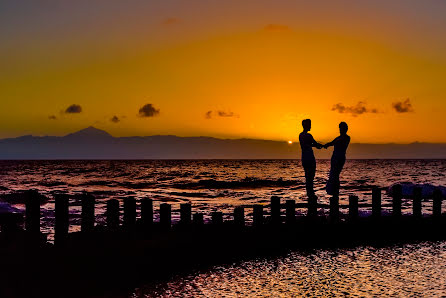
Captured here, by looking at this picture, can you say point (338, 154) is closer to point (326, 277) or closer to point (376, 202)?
point (376, 202)

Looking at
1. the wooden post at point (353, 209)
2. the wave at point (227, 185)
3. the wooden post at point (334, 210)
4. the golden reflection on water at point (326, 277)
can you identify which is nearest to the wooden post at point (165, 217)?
the golden reflection on water at point (326, 277)

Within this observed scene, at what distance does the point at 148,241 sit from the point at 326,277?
393 centimetres

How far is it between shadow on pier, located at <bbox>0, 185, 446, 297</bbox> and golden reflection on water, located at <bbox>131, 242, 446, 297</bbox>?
0.85 m

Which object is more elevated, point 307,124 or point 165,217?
point 307,124

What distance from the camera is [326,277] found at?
9914 mm

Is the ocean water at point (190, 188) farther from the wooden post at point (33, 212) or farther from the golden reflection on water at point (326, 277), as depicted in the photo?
the golden reflection on water at point (326, 277)

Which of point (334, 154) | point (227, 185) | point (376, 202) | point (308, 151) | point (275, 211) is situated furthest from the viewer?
point (227, 185)

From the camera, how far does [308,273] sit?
1030cm

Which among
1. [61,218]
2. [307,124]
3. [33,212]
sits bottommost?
[61,218]

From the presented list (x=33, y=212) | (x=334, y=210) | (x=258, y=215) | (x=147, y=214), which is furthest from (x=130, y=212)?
(x=334, y=210)

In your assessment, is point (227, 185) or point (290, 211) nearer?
point (290, 211)

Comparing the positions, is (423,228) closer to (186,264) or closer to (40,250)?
(186,264)

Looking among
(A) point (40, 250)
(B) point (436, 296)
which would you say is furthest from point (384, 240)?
(A) point (40, 250)

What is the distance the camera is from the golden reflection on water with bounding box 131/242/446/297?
896 cm
